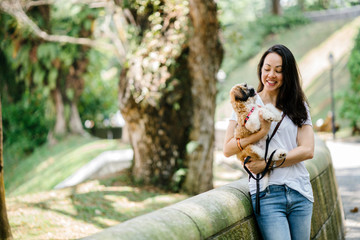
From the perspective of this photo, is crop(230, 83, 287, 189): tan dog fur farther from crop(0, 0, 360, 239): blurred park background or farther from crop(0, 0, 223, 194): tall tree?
crop(0, 0, 223, 194): tall tree

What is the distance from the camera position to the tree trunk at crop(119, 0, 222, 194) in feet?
27.3

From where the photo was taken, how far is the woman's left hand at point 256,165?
9.50 feet

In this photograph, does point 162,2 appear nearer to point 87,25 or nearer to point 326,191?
point 326,191

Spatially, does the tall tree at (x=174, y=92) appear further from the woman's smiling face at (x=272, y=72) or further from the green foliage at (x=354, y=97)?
the green foliage at (x=354, y=97)

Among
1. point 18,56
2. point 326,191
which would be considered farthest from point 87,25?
point 326,191

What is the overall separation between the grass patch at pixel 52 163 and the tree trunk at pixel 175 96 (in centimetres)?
546

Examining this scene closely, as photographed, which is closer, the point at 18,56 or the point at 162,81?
the point at 162,81

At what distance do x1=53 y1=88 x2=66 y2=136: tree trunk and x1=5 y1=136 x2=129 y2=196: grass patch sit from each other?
1.68 feet

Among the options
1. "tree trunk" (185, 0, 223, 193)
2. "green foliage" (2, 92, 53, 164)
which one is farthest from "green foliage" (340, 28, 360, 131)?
"green foliage" (2, 92, 53, 164)

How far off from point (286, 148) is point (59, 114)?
17.5m

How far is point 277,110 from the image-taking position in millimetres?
2984

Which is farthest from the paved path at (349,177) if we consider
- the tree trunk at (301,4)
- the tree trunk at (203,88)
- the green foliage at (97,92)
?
the tree trunk at (301,4)

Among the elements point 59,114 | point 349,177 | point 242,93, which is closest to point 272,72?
point 242,93

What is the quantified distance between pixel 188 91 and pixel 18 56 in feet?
36.2
